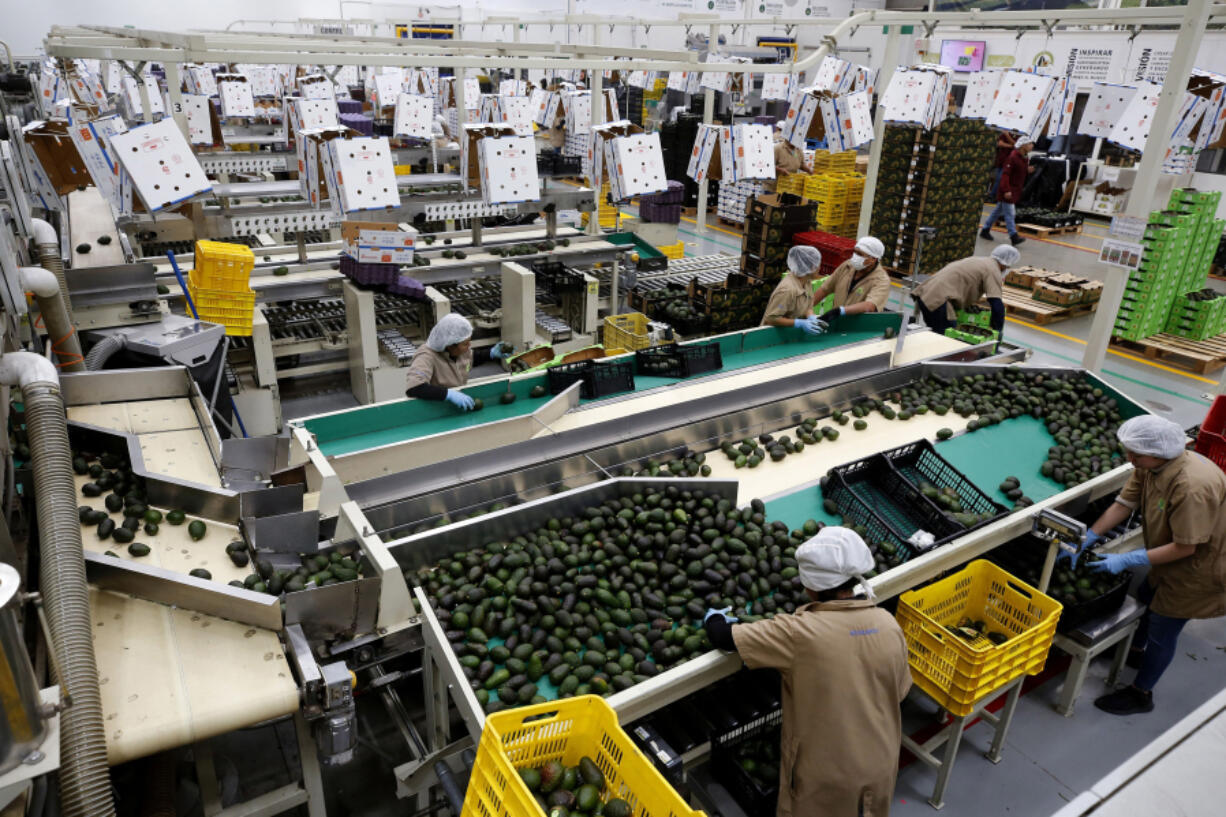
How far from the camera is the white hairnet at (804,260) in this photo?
630 centimetres

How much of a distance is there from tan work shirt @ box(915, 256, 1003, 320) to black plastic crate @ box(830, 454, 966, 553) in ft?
11.9

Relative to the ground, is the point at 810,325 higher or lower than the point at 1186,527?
higher

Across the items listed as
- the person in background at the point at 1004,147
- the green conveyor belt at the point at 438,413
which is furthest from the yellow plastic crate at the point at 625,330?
the person in background at the point at 1004,147

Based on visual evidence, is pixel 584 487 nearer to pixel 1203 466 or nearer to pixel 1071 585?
pixel 1071 585

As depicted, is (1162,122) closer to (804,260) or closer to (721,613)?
(804,260)

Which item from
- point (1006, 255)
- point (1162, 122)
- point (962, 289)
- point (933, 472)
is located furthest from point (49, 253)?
point (1162, 122)

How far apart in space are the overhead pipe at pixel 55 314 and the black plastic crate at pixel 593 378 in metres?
2.47

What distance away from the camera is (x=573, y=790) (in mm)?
2367

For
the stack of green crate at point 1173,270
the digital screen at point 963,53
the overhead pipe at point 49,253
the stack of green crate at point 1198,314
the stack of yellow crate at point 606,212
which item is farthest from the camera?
the digital screen at point 963,53

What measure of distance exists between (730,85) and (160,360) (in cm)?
1044

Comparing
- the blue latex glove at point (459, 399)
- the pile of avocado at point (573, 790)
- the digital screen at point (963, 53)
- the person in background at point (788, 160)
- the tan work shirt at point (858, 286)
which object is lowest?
the pile of avocado at point (573, 790)

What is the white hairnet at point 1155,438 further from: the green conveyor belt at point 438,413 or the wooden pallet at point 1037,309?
the wooden pallet at point 1037,309

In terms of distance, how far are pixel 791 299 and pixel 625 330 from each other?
1.43 metres

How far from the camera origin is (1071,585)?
4.14 m
